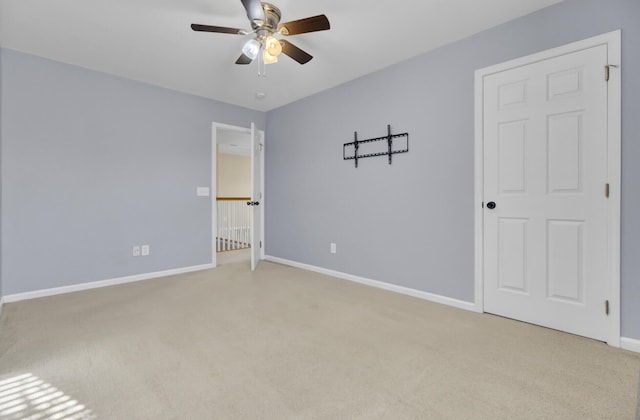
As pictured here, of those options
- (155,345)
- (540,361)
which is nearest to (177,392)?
(155,345)

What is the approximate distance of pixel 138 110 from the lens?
3.68m

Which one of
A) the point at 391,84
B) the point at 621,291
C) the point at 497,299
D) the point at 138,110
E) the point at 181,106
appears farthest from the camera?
the point at 181,106

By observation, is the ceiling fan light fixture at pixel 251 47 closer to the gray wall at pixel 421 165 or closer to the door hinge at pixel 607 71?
the gray wall at pixel 421 165

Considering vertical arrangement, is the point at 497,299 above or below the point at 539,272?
below

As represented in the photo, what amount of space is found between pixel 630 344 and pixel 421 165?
1.97 m

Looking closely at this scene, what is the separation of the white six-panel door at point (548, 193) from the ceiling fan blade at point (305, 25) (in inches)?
59.6

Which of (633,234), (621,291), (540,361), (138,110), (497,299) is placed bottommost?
(540,361)

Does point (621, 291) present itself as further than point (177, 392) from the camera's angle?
Yes

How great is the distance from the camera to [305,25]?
2078 millimetres

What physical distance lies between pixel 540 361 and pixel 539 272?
0.76 m

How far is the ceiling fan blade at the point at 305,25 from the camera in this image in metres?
2.01

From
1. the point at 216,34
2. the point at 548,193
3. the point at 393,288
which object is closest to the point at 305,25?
the point at 216,34

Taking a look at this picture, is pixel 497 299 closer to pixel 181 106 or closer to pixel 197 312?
pixel 197 312

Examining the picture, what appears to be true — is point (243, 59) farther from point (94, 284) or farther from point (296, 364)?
point (94, 284)
